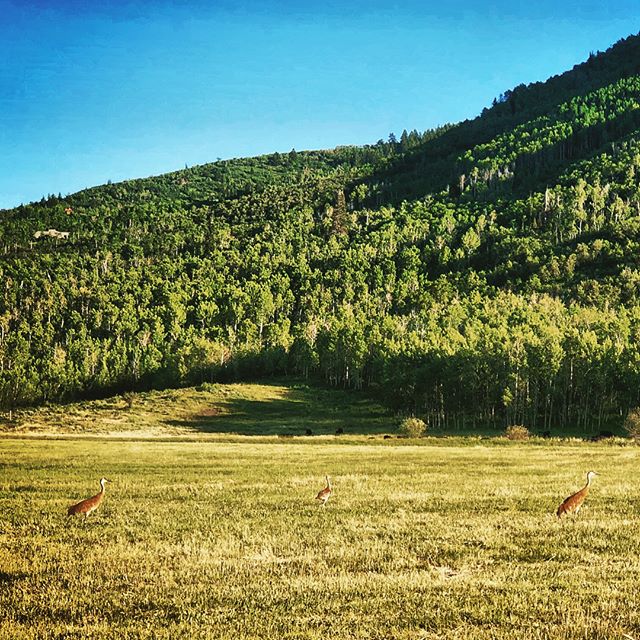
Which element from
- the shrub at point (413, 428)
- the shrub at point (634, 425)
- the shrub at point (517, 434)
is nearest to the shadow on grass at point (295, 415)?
the shrub at point (413, 428)

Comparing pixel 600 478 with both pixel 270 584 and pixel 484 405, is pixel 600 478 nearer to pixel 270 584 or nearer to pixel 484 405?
pixel 270 584

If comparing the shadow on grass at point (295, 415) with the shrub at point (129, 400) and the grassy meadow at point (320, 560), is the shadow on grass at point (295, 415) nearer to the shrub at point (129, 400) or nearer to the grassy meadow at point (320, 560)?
the shrub at point (129, 400)

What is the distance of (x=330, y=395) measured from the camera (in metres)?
149

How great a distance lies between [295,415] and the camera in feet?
408

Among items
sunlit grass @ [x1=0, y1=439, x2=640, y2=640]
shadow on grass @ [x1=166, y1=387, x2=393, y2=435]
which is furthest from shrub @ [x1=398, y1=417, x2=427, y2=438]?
sunlit grass @ [x1=0, y1=439, x2=640, y2=640]

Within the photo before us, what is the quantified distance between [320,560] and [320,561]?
11 cm

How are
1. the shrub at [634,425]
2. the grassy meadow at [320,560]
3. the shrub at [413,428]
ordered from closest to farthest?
the grassy meadow at [320,560], the shrub at [634,425], the shrub at [413,428]

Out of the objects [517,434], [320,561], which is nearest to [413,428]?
[517,434]

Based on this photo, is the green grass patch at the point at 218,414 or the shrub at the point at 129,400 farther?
the shrub at the point at 129,400

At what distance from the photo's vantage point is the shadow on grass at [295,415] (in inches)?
4126

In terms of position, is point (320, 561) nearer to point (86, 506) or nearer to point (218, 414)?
point (86, 506)

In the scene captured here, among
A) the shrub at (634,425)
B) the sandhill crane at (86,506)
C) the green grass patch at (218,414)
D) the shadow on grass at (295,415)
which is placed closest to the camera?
the sandhill crane at (86,506)

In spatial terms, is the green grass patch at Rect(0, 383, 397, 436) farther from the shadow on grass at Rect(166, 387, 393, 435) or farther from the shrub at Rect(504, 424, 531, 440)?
the shrub at Rect(504, 424, 531, 440)

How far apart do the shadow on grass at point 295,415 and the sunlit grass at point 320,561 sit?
66.7m
